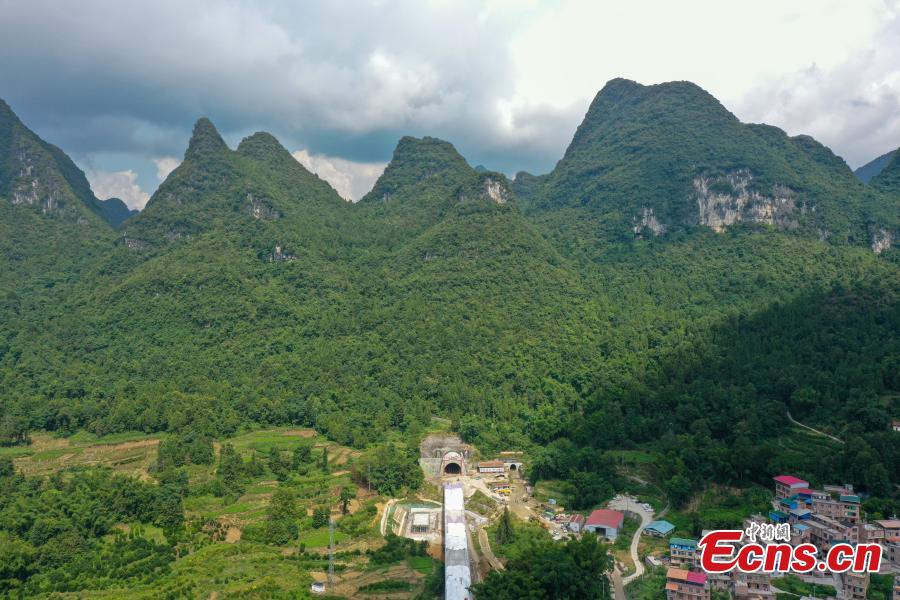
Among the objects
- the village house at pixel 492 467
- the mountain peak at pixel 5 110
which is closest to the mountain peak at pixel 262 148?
the mountain peak at pixel 5 110

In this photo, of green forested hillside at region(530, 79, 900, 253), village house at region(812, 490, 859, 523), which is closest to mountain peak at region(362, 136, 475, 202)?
green forested hillside at region(530, 79, 900, 253)

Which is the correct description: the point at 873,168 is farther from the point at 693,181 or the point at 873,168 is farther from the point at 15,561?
the point at 15,561

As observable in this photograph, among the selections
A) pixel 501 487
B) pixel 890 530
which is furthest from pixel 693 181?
pixel 890 530

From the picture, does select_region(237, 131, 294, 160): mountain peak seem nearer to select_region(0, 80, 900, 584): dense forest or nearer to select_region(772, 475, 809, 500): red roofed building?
select_region(0, 80, 900, 584): dense forest

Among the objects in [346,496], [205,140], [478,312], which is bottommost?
[346,496]

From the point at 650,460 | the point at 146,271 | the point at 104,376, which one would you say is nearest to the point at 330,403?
the point at 104,376

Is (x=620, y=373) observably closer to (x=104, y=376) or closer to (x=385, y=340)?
(x=385, y=340)

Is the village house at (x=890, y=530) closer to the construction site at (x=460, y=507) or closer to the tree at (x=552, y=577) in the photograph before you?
the tree at (x=552, y=577)
